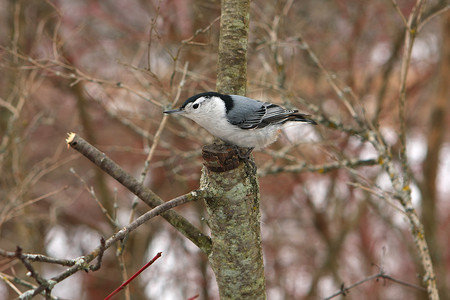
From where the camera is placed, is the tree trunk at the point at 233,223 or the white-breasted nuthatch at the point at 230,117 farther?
the white-breasted nuthatch at the point at 230,117

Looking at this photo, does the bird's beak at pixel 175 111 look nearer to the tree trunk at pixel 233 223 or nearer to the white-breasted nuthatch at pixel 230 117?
the white-breasted nuthatch at pixel 230 117

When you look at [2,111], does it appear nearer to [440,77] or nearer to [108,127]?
[108,127]

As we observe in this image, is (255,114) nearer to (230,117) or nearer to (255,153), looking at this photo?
(230,117)

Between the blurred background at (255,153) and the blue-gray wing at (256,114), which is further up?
the blurred background at (255,153)

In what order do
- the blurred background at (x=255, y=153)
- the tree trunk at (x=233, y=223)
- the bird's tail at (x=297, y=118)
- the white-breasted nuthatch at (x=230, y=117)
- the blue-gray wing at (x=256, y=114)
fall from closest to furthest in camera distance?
the tree trunk at (x=233, y=223)
the white-breasted nuthatch at (x=230, y=117)
the blue-gray wing at (x=256, y=114)
the bird's tail at (x=297, y=118)
the blurred background at (x=255, y=153)

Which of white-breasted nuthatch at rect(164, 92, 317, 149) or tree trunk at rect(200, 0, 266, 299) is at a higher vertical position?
white-breasted nuthatch at rect(164, 92, 317, 149)

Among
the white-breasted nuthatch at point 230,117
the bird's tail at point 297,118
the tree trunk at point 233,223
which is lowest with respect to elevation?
the tree trunk at point 233,223

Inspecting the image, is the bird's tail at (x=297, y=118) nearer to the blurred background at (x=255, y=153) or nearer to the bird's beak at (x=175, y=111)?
the bird's beak at (x=175, y=111)

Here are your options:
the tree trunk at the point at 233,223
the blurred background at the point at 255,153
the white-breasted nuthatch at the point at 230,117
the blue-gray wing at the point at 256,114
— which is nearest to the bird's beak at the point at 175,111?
the white-breasted nuthatch at the point at 230,117

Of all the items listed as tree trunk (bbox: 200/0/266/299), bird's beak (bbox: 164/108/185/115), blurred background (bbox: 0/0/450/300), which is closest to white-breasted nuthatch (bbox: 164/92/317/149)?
bird's beak (bbox: 164/108/185/115)

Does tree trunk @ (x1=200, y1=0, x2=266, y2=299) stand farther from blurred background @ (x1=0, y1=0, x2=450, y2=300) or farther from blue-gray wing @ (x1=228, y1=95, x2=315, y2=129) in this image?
blurred background @ (x1=0, y1=0, x2=450, y2=300)

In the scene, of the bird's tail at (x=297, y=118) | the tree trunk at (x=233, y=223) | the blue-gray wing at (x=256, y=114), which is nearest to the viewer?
the tree trunk at (x=233, y=223)

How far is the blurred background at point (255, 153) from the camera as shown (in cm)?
458

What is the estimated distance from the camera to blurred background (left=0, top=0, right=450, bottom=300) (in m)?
4.58
